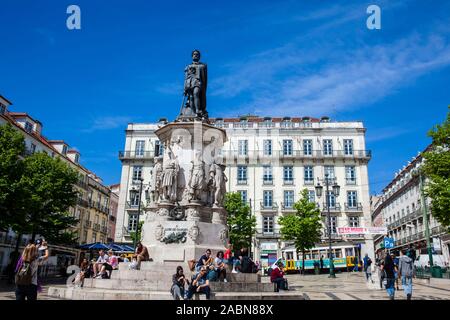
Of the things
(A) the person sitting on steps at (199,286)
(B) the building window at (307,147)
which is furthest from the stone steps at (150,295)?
(B) the building window at (307,147)

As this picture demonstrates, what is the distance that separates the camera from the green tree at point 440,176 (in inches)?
826

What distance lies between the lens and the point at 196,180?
482 inches

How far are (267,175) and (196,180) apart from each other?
129 feet

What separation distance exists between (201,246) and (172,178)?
8.06 ft

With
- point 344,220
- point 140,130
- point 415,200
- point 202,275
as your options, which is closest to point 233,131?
point 140,130

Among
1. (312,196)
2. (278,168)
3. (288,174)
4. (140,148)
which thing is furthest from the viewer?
(140,148)

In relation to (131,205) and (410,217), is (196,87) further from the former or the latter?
(410,217)

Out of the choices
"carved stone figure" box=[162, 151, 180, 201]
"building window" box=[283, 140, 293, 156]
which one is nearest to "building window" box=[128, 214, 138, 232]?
"building window" box=[283, 140, 293, 156]

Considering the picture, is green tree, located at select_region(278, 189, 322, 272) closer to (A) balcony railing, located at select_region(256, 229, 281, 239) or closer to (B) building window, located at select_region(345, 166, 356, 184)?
(A) balcony railing, located at select_region(256, 229, 281, 239)

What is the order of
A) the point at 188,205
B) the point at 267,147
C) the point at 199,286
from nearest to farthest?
the point at 199,286 → the point at 188,205 → the point at 267,147

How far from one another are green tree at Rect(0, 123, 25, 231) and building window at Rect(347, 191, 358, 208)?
39.2 meters

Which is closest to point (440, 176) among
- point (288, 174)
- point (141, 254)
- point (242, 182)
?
point (141, 254)

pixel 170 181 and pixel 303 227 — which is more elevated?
pixel 303 227
